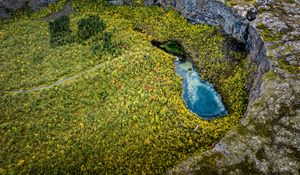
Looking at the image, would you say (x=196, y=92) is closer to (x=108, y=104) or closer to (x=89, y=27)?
(x=108, y=104)

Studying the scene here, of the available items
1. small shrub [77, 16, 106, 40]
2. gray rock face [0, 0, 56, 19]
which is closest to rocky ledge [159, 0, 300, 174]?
small shrub [77, 16, 106, 40]

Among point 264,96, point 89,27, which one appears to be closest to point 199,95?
point 264,96

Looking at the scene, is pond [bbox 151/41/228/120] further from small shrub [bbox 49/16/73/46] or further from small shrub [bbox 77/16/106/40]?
small shrub [bbox 49/16/73/46]

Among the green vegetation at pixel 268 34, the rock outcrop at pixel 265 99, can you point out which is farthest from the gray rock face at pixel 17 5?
the green vegetation at pixel 268 34

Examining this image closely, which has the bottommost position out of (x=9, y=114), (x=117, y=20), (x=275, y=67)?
(x=9, y=114)

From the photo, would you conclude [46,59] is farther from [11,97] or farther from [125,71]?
[125,71]

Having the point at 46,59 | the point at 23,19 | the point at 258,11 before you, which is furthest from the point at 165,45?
the point at 23,19
